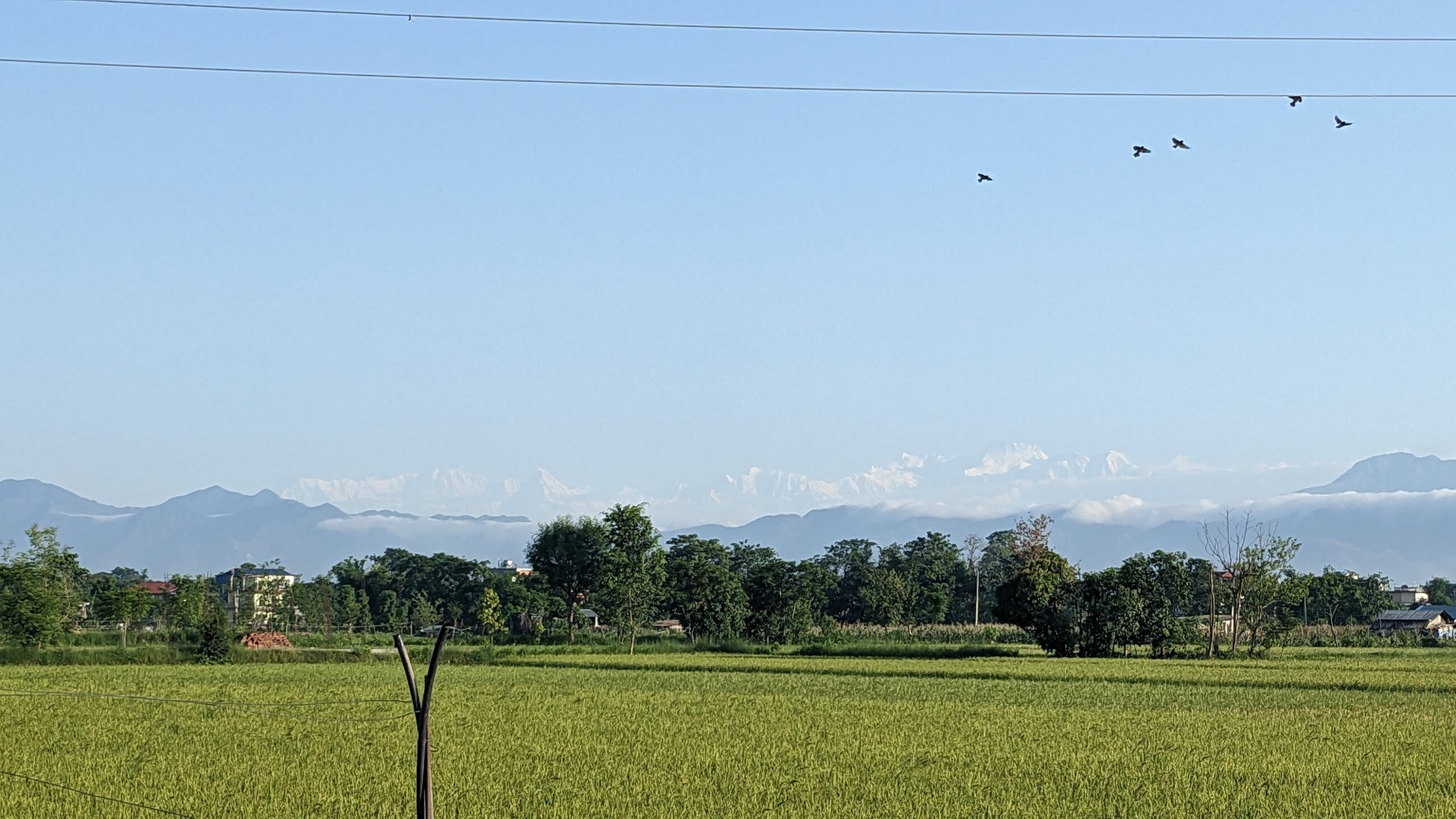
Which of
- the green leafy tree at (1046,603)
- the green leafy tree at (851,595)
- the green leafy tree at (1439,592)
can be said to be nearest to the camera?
the green leafy tree at (1046,603)

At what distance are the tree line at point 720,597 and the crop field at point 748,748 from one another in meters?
11.3

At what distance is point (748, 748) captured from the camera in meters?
21.2

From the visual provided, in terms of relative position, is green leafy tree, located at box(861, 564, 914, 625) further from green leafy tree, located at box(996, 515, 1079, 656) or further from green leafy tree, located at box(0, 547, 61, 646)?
green leafy tree, located at box(0, 547, 61, 646)

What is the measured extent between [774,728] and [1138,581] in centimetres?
3933

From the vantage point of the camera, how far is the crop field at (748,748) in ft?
53.8

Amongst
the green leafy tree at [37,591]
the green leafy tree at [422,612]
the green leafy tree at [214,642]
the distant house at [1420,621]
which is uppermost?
the green leafy tree at [37,591]

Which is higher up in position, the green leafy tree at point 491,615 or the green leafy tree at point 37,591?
the green leafy tree at point 37,591

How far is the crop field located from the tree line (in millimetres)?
11340

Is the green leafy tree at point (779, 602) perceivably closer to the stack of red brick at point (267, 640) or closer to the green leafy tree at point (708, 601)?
the green leafy tree at point (708, 601)

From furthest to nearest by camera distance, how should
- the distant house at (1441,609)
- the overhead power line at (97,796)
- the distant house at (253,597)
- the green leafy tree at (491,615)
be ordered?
the distant house at (1441,609), the green leafy tree at (491,615), the distant house at (253,597), the overhead power line at (97,796)

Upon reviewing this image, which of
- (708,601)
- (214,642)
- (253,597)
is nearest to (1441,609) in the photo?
(708,601)

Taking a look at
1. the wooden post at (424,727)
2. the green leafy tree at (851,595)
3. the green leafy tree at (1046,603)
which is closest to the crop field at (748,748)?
the wooden post at (424,727)

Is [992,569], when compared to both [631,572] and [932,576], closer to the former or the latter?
[932,576]

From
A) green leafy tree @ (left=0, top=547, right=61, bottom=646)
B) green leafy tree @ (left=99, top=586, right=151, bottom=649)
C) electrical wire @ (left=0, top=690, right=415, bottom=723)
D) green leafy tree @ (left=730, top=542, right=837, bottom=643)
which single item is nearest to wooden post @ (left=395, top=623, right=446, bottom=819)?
electrical wire @ (left=0, top=690, right=415, bottom=723)
